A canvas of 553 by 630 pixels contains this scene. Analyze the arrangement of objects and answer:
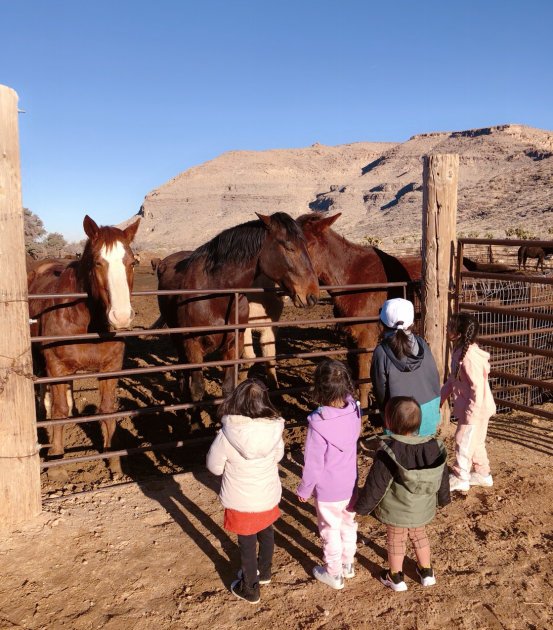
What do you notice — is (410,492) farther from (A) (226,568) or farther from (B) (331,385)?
(A) (226,568)

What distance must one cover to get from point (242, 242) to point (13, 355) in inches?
94.6

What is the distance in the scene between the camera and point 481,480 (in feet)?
11.6

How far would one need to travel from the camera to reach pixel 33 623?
227 cm

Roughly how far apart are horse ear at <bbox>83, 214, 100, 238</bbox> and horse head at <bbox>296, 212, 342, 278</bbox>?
9.00 feet

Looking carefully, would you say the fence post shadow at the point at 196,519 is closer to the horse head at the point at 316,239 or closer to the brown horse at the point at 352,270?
the brown horse at the point at 352,270

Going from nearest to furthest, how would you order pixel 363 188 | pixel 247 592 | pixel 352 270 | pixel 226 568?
pixel 247 592 → pixel 226 568 → pixel 352 270 → pixel 363 188

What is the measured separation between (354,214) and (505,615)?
97200mm

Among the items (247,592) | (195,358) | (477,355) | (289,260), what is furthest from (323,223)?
(247,592)


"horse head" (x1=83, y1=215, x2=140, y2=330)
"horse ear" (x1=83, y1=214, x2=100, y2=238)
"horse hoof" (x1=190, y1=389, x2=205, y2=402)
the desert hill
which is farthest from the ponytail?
the desert hill

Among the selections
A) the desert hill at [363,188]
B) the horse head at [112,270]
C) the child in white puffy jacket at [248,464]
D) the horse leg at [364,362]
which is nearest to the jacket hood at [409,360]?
the child in white puffy jacket at [248,464]

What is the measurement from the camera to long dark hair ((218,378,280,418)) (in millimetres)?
2299

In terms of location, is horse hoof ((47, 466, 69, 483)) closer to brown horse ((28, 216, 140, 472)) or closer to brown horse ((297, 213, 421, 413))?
brown horse ((28, 216, 140, 472))

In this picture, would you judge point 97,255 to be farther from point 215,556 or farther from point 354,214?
point 354,214

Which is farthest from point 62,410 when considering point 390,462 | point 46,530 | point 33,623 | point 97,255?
point 390,462
